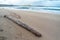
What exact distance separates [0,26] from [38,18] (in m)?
0.65

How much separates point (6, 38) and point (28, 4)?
4.52 ft

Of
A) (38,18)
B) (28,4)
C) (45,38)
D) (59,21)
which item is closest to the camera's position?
(45,38)

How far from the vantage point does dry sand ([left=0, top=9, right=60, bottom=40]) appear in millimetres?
1777

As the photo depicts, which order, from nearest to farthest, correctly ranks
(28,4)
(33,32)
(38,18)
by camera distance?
(33,32) → (38,18) → (28,4)

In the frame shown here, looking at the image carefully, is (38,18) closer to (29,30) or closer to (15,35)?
(29,30)

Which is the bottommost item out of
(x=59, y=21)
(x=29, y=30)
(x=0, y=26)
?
(x=0, y=26)

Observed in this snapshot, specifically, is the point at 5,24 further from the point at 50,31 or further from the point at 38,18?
the point at 50,31

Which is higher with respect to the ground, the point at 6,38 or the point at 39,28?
the point at 39,28

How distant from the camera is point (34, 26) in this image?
2025 millimetres

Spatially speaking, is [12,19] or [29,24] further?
[12,19]

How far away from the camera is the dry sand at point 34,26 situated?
5.83ft

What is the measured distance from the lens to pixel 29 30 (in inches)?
75.2

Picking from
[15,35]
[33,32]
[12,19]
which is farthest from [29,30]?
[12,19]

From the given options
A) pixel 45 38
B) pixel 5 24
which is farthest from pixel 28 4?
pixel 45 38
